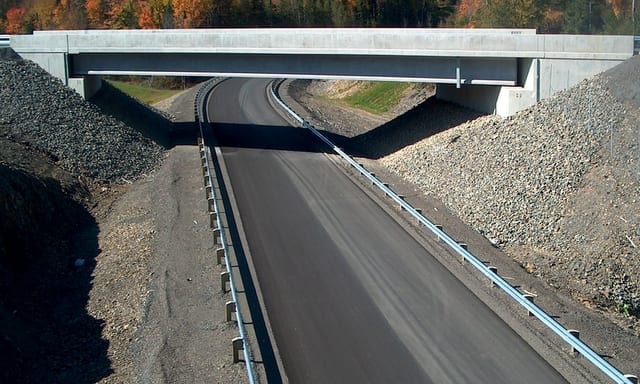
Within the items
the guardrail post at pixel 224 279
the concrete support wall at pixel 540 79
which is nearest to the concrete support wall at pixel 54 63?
the concrete support wall at pixel 540 79

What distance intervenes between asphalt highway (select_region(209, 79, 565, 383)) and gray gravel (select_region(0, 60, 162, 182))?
245 inches

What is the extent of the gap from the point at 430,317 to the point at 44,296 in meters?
8.88

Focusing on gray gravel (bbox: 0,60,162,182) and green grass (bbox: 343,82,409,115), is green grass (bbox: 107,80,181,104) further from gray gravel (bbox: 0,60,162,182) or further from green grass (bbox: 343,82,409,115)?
gray gravel (bbox: 0,60,162,182)

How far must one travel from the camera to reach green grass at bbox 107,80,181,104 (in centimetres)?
6044

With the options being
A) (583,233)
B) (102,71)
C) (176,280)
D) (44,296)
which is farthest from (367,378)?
(102,71)

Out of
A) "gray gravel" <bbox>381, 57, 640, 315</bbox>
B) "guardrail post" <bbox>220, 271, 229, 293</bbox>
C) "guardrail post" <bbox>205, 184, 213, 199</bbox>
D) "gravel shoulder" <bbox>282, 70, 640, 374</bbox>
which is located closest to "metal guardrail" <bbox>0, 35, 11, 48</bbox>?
"guardrail post" <bbox>205, 184, 213, 199</bbox>

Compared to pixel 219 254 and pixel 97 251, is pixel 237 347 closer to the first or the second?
pixel 219 254

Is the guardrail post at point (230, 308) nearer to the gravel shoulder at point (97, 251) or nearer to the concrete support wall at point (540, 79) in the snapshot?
the gravel shoulder at point (97, 251)

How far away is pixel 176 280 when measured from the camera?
17.8 meters

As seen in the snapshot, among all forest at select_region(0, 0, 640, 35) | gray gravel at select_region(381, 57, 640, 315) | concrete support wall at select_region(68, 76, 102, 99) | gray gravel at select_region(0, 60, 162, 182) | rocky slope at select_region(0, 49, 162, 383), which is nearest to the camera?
rocky slope at select_region(0, 49, 162, 383)

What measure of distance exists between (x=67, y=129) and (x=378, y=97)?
2360 centimetres

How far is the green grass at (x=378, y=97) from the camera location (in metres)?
47.6

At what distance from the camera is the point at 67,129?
105ft

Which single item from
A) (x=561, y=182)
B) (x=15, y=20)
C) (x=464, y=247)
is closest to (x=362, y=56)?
(x=561, y=182)
